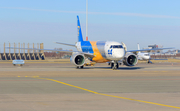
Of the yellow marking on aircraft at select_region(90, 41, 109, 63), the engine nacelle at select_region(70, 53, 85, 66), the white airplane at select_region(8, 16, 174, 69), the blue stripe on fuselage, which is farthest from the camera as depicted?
the blue stripe on fuselage

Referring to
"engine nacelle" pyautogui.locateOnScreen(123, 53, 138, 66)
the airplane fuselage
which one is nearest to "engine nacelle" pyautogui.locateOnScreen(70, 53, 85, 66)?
the airplane fuselage

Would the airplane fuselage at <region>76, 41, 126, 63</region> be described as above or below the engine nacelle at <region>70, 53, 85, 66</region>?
above

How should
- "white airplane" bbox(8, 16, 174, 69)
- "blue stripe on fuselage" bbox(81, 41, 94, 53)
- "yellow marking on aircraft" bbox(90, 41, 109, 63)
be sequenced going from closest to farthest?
"white airplane" bbox(8, 16, 174, 69)
"yellow marking on aircraft" bbox(90, 41, 109, 63)
"blue stripe on fuselage" bbox(81, 41, 94, 53)

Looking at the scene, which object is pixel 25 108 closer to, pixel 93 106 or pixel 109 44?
pixel 93 106

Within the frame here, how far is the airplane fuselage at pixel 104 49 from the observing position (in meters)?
35.8

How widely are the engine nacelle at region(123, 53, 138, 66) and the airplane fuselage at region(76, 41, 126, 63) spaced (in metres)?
2.85

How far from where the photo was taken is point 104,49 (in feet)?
126

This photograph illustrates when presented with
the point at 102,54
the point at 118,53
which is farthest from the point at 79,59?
the point at 118,53

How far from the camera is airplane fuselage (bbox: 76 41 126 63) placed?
35812 millimetres

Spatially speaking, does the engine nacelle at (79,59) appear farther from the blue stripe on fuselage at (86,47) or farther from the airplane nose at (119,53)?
the airplane nose at (119,53)

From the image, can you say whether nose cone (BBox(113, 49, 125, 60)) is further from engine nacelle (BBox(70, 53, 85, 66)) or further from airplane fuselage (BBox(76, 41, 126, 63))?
engine nacelle (BBox(70, 53, 85, 66))

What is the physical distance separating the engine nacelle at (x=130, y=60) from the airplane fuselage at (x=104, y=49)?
9.36ft

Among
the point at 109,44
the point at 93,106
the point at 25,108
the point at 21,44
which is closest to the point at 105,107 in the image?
the point at 93,106

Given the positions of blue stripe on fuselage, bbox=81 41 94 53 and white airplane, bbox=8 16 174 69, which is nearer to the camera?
white airplane, bbox=8 16 174 69
